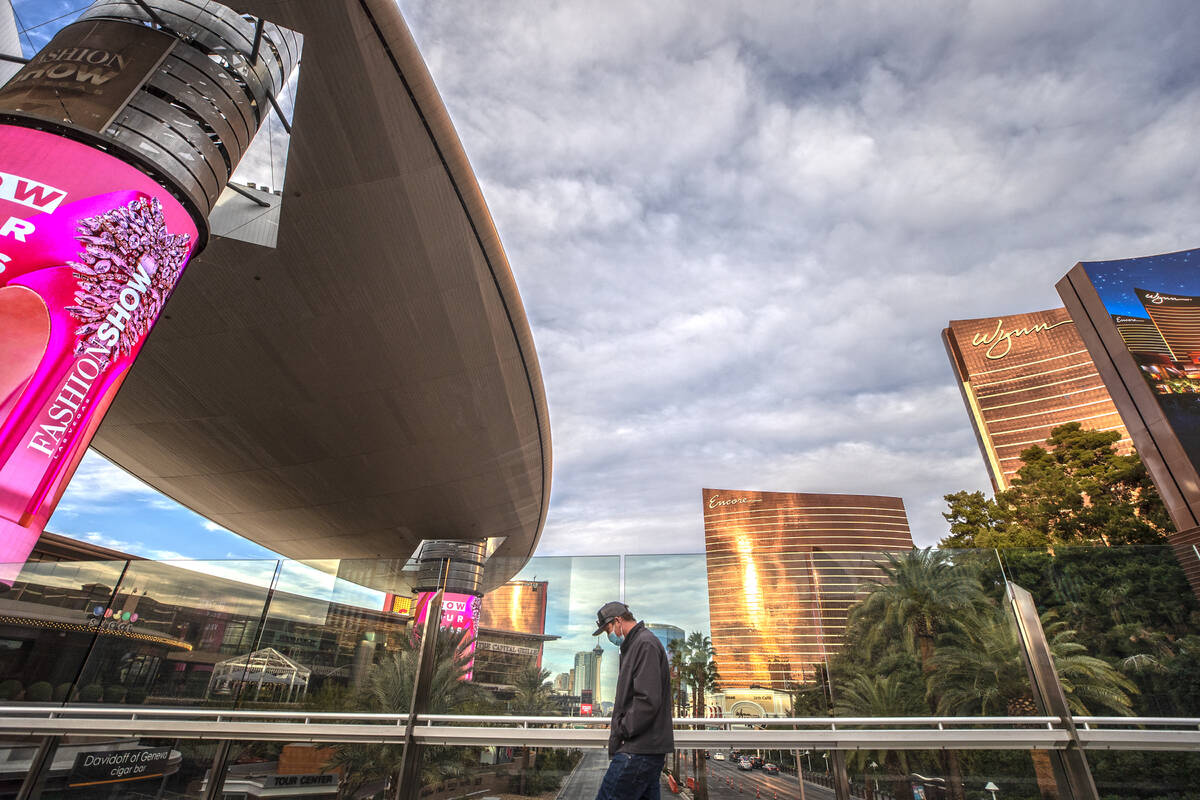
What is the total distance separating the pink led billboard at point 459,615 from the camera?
3.60 metres

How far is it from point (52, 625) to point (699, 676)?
479cm

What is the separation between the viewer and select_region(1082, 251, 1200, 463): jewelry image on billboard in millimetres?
15617

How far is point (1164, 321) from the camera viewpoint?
706 inches

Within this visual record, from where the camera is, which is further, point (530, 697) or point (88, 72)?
point (88, 72)

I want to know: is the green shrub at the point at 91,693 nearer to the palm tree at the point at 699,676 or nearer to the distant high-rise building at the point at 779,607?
the palm tree at the point at 699,676

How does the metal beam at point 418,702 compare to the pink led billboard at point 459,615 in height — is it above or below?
below

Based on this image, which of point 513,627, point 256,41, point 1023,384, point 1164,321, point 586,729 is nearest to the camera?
point 586,729

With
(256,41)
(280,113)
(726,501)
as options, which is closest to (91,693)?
(280,113)

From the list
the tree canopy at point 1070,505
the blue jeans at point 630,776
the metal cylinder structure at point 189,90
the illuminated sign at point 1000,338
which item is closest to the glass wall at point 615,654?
the blue jeans at point 630,776

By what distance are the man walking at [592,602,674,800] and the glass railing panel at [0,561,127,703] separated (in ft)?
12.3

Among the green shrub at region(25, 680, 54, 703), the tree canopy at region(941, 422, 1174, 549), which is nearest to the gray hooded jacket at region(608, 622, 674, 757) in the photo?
the green shrub at region(25, 680, 54, 703)

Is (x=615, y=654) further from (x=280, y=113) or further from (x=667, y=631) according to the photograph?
(x=280, y=113)

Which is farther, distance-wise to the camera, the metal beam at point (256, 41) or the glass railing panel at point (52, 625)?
the metal beam at point (256, 41)

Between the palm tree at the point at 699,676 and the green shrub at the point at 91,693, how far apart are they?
393 cm
